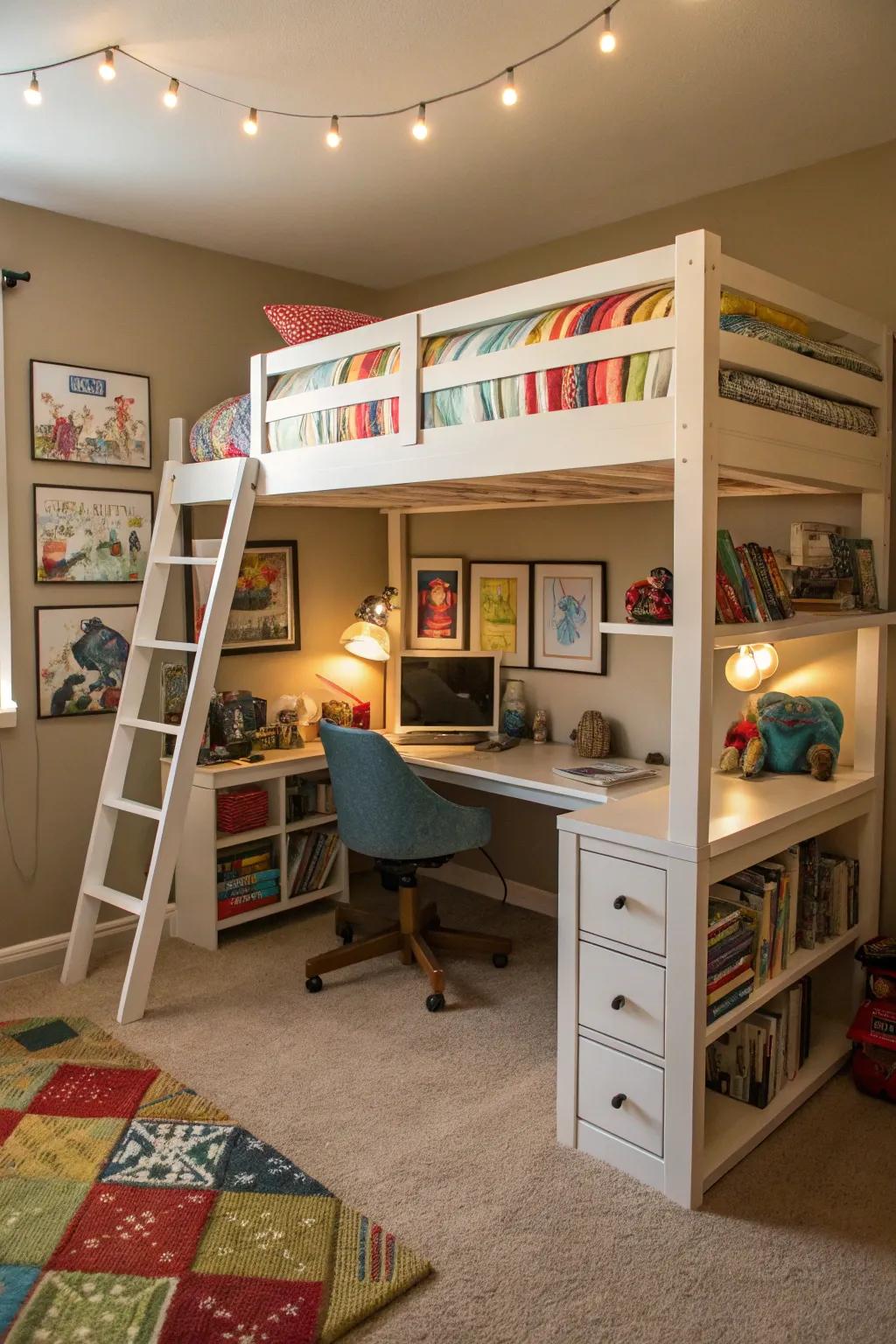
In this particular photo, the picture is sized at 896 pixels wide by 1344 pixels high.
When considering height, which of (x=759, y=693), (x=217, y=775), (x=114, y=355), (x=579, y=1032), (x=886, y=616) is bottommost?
(x=579, y=1032)

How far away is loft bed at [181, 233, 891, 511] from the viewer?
2039 millimetres

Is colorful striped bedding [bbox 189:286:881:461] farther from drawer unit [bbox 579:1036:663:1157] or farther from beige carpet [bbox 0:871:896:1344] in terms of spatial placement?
beige carpet [bbox 0:871:896:1344]

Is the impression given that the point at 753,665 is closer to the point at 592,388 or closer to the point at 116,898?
the point at 592,388

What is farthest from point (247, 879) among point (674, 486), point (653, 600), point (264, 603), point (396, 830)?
point (674, 486)

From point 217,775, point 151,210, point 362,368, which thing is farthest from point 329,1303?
point 151,210

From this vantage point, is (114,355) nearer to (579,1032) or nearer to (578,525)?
(578,525)

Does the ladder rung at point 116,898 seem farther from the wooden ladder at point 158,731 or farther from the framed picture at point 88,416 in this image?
the framed picture at point 88,416

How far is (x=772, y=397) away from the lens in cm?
221

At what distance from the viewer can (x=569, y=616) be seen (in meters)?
3.75

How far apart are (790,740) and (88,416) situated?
8.45 feet

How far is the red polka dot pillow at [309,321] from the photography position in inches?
121

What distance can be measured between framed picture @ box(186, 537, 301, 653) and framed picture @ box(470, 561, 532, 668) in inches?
29.8

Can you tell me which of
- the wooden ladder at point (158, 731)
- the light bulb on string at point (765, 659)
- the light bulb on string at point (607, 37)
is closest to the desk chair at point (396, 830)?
the wooden ladder at point (158, 731)

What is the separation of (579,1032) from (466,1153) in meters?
0.39
